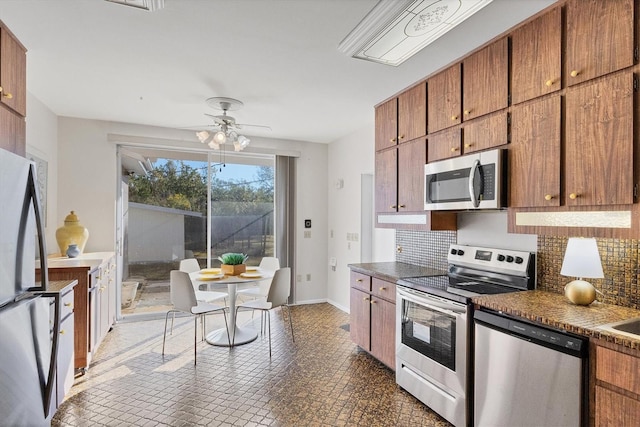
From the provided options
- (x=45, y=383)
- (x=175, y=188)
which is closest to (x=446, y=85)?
(x=45, y=383)

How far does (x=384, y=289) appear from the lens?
305cm

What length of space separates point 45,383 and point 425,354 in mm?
2215

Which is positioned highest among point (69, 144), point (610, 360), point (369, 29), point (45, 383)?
point (369, 29)

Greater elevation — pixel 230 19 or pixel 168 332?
pixel 230 19

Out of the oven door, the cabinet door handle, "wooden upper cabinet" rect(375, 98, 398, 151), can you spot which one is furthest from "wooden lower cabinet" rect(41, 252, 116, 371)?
"wooden upper cabinet" rect(375, 98, 398, 151)

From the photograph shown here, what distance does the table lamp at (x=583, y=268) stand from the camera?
1.90m

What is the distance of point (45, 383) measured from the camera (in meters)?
1.49

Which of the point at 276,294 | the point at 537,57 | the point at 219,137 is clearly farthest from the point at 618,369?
the point at 219,137

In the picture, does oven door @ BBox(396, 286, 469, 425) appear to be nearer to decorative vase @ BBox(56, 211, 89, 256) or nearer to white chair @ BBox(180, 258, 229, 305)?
white chair @ BBox(180, 258, 229, 305)

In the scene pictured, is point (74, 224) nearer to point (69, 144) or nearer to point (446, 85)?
point (69, 144)

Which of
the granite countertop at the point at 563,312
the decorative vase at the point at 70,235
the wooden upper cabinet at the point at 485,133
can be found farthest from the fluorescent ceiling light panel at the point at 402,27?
the decorative vase at the point at 70,235

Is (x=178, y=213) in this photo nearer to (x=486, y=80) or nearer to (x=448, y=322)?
(x=448, y=322)

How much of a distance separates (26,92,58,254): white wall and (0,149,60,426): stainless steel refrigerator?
8.01ft

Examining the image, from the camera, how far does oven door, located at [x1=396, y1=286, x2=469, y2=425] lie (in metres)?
2.23
